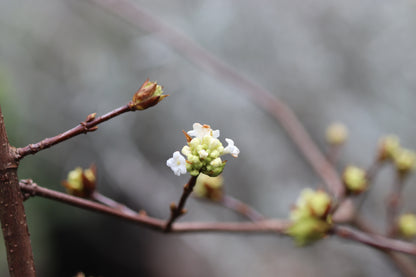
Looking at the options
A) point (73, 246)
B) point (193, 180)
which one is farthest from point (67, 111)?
point (193, 180)

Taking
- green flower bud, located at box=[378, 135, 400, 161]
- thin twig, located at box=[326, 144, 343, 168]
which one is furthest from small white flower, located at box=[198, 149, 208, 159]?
thin twig, located at box=[326, 144, 343, 168]

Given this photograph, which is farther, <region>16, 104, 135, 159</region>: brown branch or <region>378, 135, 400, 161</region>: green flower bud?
<region>378, 135, 400, 161</region>: green flower bud

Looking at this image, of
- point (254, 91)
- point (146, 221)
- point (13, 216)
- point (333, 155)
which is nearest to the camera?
point (13, 216)

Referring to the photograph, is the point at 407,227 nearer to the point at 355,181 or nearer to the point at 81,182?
the point at 355,181

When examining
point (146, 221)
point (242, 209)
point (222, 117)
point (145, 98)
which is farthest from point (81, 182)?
point (222, 117)

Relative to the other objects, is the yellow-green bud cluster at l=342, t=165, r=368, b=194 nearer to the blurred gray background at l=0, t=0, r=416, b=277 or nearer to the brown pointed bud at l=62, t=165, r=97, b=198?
the brown pointed bud at l=62, t=165, r=97, b=198

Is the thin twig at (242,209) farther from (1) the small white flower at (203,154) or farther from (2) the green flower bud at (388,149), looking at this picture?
(1) the small white flower at (203,154)
